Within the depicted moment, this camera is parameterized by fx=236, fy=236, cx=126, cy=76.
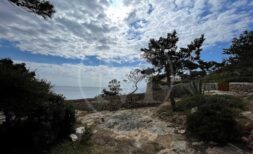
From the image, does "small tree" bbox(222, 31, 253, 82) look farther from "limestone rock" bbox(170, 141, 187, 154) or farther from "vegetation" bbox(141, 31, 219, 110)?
"limestone rock" bbox(170, 141, 187, 154)

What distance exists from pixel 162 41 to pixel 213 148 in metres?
6.64

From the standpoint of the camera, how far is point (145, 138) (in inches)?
338

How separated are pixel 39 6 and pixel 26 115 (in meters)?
3.49

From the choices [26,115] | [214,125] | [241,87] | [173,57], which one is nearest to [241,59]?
[241,87]

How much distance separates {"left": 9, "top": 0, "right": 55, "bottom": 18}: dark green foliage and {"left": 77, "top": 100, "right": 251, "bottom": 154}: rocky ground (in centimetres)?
436

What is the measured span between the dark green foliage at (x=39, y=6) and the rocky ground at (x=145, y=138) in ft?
14.3

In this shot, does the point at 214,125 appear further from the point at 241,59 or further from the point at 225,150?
the point at 241,59

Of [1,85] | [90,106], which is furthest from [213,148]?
[90,106]

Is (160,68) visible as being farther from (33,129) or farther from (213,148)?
(33,129)

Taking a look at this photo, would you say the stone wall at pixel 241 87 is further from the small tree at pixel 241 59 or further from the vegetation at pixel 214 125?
the vegetation at pixel 214 125

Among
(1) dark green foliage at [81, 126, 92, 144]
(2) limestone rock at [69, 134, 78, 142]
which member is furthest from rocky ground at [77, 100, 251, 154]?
(2) limestone rock at [69, 134, 78, 142]

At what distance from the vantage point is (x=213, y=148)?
23.9 feet

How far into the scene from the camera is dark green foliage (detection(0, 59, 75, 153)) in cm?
634

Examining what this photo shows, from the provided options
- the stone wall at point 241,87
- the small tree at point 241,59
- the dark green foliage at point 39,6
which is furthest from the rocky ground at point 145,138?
the small tree at point 241,59
